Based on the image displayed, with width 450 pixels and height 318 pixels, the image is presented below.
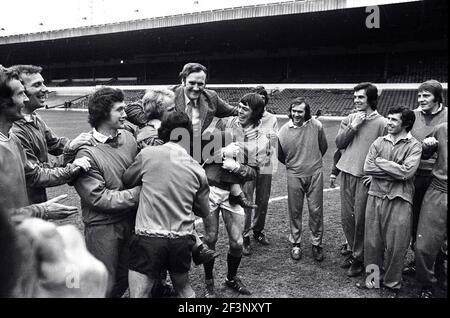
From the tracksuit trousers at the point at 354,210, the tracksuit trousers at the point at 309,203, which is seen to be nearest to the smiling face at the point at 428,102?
the tracksuit trousers at the point at 354,210

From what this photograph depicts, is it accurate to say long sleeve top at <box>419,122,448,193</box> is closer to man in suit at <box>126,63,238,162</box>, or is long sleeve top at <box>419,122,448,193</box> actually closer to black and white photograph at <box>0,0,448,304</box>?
black and white photograph at <box>0,0,448,304</box>

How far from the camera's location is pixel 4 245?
958 mm

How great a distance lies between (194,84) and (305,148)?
1628 millimetres

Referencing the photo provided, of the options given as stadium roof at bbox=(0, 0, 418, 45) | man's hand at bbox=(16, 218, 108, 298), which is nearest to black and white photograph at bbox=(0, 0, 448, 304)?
man's hand at bbox=(16, 218, 108, 298)

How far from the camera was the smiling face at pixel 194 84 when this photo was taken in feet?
11.7

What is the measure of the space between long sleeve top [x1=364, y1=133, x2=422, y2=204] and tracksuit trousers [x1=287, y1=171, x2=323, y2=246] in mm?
790

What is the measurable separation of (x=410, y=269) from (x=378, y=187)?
3.42ft

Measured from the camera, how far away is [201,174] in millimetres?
2623

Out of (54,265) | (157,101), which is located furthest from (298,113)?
(54,265)

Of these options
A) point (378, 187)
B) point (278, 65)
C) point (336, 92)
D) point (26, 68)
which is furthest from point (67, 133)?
point (278, 65)

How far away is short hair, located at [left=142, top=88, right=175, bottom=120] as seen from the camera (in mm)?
2963

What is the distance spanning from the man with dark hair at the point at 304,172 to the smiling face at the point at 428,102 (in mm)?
1148

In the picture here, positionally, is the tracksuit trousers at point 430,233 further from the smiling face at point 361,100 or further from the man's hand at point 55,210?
the man's hand at point 55,210

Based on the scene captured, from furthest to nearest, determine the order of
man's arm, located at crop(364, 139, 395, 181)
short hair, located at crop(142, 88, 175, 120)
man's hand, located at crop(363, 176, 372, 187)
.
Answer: man's hand, located at crop(363, 176, 372, 187), man's arm, located at crop(364, 139, 395, 181), short hair, located at crop(142, 88, 175, 120)
